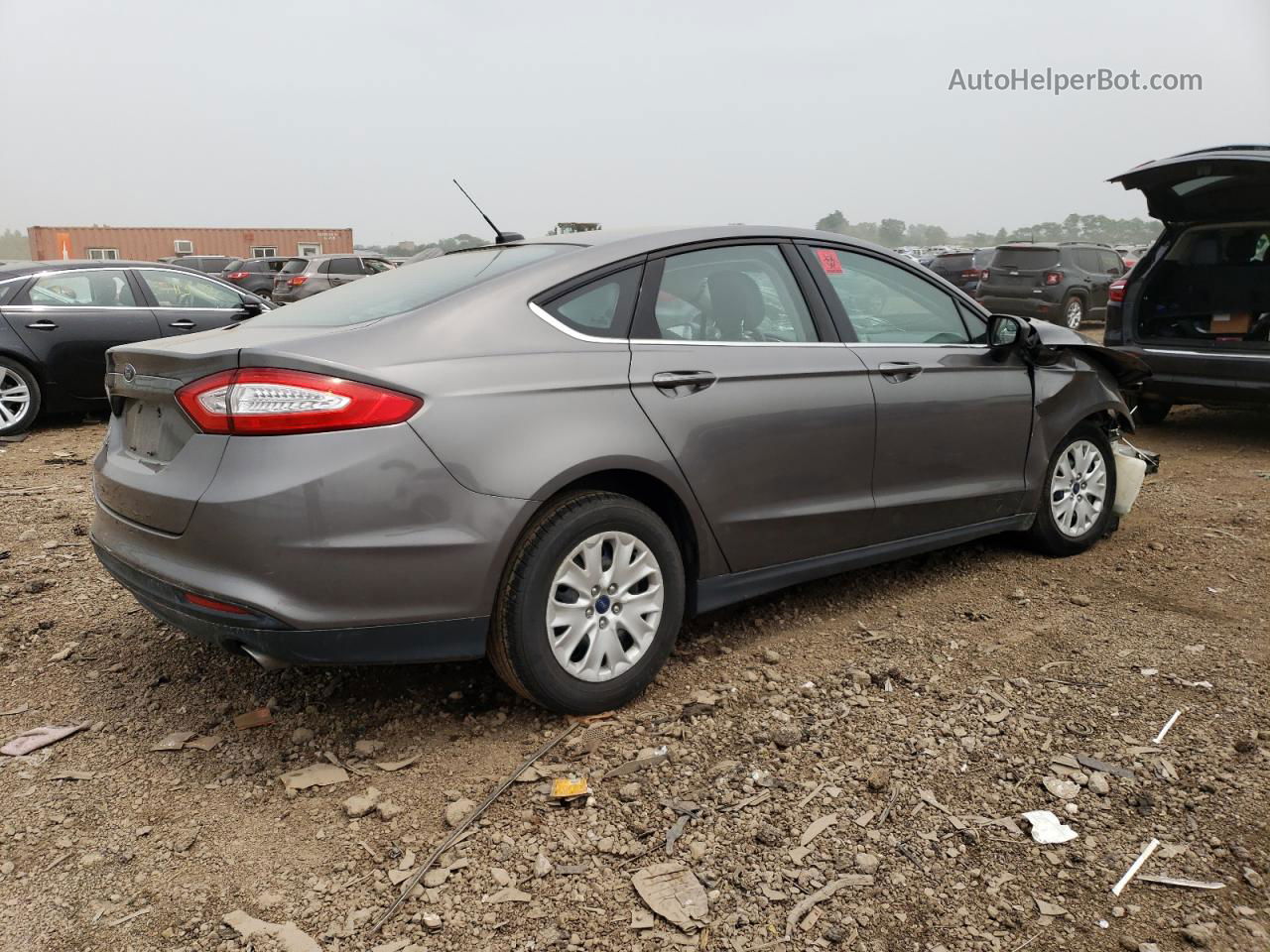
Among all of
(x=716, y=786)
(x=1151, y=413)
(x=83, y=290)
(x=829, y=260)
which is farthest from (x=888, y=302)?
(x=83, y=290)

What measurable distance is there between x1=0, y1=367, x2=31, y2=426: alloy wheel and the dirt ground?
4.53 metres

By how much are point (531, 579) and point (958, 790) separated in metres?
1.32

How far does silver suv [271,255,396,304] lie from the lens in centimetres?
2434

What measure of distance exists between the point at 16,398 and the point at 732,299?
698cm

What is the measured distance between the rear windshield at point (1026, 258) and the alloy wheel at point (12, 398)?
52.5 feet

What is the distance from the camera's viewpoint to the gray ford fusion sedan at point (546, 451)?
2705 millimetres

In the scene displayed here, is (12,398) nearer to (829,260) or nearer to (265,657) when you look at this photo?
(265,657)

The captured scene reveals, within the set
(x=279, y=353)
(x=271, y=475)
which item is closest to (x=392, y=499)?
(x=271, y=475)

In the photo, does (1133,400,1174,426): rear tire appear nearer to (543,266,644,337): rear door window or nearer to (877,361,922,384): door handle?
(877,361,922,384): door handle

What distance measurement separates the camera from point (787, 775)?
2895mm

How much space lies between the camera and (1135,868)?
245cm

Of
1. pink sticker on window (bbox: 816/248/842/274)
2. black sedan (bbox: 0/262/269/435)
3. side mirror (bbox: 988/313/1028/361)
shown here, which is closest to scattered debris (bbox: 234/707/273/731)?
pink sticker on window (bbox: 816/248/842/274)

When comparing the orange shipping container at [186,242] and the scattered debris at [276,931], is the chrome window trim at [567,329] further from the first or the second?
the orange shipping container at [186,242]

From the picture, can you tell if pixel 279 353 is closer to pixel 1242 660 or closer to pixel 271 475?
pixel 271 475
